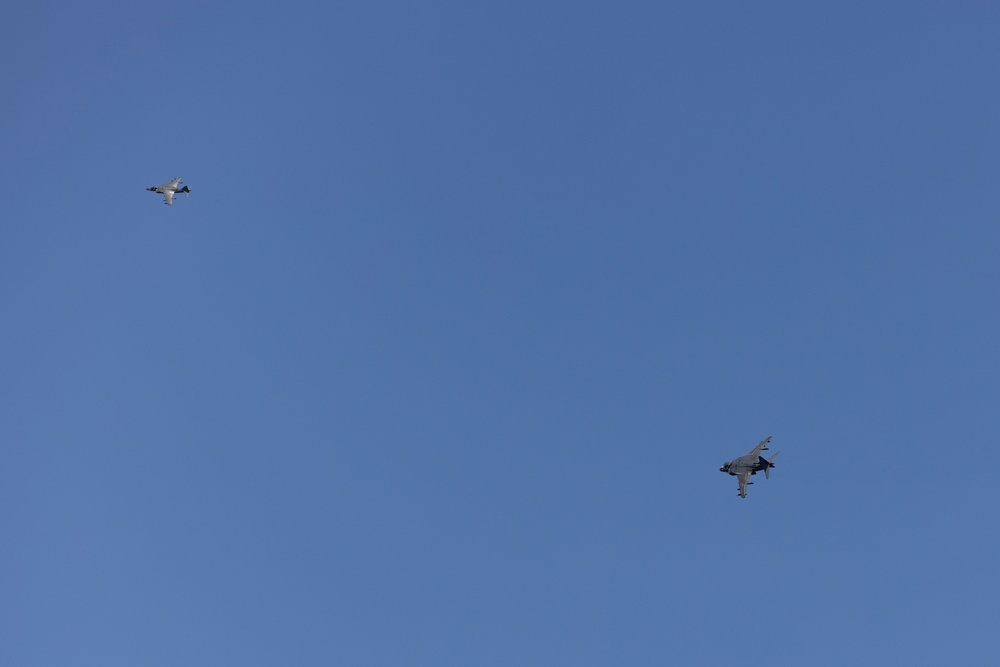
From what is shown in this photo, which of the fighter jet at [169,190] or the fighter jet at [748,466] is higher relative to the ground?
the fighter jet at [169,190]

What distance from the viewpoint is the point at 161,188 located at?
199000 millimetres

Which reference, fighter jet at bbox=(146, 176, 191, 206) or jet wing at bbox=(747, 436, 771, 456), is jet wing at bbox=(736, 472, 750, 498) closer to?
jet wing at bbox=(747, 436, 771, 456)

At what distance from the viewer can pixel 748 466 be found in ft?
501

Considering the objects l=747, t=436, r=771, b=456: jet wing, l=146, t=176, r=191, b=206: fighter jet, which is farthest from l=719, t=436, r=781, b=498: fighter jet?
l=146, t=176, r=191, b=206: fighter jet

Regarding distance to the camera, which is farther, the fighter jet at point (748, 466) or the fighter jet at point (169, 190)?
the fighter jet at point (169, 190)

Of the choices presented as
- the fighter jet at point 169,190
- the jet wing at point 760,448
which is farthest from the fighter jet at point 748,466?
the fighter jet at point 169,190

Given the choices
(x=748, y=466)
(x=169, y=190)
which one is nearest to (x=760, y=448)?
(x=748, y=466)

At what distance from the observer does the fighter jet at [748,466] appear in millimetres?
151625

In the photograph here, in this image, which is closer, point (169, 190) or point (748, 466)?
point (748, 466)

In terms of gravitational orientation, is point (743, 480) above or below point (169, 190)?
below

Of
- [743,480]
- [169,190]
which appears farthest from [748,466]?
[169,190]

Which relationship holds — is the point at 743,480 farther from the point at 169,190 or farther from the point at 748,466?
the point at 169,190

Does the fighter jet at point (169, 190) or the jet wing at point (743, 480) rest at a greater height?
the fighter jet at point (169, 190)

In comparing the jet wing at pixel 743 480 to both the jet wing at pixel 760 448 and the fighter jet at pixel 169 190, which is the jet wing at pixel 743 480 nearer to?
the jet wing at pixel 760 448
